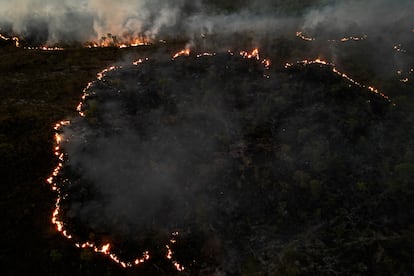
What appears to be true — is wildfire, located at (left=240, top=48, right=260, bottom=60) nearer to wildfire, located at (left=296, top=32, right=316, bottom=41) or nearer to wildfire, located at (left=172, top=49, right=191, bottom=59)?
wildfire, located at (left=172, top=49, right=191, bottom=59)

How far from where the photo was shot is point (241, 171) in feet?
109

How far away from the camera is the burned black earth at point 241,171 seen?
28.9 meters

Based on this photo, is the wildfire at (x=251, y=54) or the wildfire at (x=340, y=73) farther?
the wildfire at (x=251, y=54)

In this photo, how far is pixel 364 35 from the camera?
49812 mm

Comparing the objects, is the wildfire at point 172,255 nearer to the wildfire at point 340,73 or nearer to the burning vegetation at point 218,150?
the burning vegetation at point 218,150

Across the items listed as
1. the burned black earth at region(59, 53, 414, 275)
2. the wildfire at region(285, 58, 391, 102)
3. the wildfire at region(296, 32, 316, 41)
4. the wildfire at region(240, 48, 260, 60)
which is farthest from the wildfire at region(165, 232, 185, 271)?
the wildfire at region(296, 32, 316, 41)

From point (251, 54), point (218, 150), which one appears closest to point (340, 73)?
point (251, 54)

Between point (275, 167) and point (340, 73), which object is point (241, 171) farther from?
point (340, 73)

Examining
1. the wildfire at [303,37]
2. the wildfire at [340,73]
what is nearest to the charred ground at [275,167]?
the wildfire at [340,73]

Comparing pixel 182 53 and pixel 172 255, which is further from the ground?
pixel 182 53

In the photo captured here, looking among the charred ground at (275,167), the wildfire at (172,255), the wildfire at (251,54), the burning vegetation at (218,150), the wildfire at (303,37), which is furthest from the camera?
the wildfire at (303,37)

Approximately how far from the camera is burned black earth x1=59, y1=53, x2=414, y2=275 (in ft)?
94.8

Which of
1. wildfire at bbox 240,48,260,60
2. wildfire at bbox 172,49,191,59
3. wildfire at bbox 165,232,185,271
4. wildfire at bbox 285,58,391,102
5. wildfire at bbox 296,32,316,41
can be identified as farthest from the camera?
wildfire at bbox 296,32,316,41

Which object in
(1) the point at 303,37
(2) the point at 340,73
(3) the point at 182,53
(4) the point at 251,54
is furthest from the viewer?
(1) the point at 303,37
